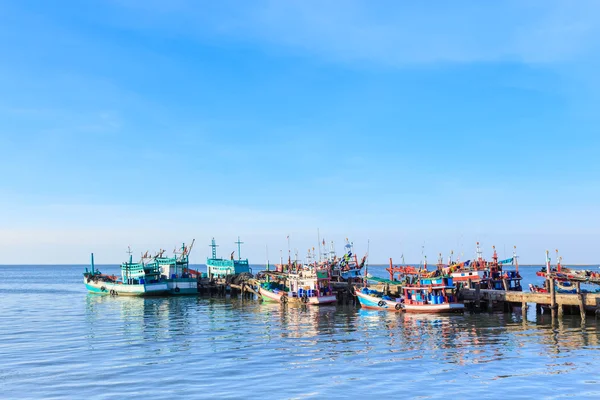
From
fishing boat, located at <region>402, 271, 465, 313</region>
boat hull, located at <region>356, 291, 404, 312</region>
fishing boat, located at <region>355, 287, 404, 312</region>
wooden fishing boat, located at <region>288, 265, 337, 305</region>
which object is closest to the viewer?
fishing boat, located at <region>402, 271, 465, 313</region>

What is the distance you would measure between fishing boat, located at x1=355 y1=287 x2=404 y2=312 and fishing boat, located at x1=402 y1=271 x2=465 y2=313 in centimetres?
155

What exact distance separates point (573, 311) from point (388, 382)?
36456 mm

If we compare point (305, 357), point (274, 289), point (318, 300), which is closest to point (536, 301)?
point (318, 300)

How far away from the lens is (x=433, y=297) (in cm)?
6253

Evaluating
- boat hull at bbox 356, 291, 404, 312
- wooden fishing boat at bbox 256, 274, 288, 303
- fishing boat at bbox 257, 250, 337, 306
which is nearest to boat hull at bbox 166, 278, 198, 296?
wooden fishing boat at bbox 256, 274, 288, 303

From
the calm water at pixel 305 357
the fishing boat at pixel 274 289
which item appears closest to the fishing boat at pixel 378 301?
the calm water at pixel 305 357

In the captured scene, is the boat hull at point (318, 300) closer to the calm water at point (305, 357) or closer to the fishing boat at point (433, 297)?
the calm water at point (305, 357)

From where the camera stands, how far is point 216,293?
373 ft

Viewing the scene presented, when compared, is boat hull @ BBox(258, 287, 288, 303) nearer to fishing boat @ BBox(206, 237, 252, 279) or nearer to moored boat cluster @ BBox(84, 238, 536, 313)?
moored boat cluster @ BBox(84, 238, 536, 313)

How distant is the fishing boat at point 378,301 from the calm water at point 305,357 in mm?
2852

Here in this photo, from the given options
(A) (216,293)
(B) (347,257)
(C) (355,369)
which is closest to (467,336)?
(C) (355,369)

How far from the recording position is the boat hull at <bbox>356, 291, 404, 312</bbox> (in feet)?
218

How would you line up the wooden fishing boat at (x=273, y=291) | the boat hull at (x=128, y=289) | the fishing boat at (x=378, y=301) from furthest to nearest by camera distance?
1. the boat hull at (x=128, y=289)
2. the wooden fishing boat at (x=273, y=291)
3. the fishing boat at (x=378, y=301)

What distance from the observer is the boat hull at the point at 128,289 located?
340 feet
